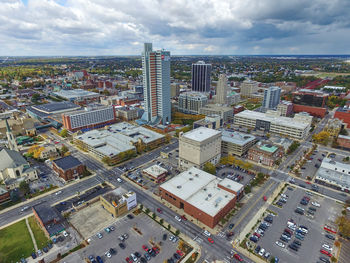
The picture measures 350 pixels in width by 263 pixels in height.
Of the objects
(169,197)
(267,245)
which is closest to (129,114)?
(169,197)

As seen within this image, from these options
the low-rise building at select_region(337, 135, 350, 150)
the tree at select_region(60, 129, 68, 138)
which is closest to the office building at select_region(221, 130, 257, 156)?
the low-rise building at select_region(337, 135, 350, 150)

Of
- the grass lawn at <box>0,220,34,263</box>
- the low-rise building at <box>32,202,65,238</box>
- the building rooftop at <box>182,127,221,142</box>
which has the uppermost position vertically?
the building rooftop at <box>182,127,221,142</box>

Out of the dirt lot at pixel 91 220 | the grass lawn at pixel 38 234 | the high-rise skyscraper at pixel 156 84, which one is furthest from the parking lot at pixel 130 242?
the high-rise skyscraper at pixel 156 84

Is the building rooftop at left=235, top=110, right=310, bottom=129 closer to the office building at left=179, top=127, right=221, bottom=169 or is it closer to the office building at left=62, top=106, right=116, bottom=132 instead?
the office building at left=179, top=127, right=221, bottom=169

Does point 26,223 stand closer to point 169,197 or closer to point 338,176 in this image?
point 169,197

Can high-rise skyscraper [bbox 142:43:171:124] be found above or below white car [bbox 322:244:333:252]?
above

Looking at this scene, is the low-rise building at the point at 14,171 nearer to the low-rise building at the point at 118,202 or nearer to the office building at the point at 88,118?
the low-rise building at the point at 118,202
